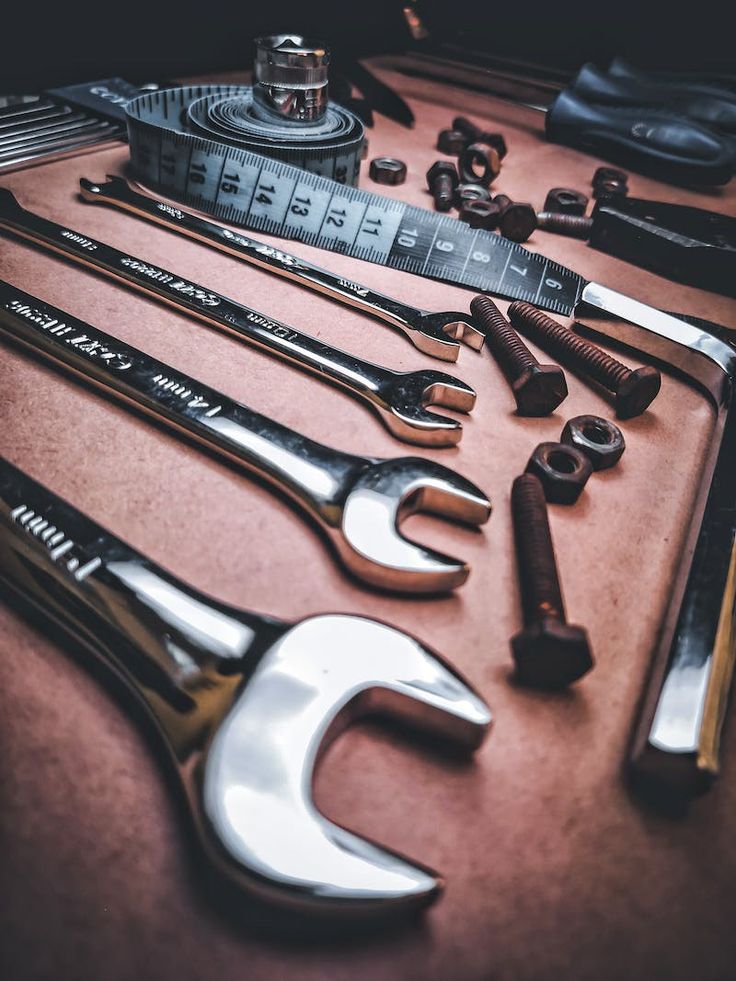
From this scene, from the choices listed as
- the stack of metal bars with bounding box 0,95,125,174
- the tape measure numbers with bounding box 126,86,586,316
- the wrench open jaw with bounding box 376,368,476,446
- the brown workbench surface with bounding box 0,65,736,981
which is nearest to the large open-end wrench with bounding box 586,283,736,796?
the brown workbench surface with bounding box 0,65,736,981

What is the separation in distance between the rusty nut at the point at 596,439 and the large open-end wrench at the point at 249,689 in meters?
0.43

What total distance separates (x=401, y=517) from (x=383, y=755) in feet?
0.93

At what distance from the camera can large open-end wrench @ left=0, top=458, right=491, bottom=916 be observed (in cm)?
48

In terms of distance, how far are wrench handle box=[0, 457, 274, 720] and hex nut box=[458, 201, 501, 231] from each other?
1124mm

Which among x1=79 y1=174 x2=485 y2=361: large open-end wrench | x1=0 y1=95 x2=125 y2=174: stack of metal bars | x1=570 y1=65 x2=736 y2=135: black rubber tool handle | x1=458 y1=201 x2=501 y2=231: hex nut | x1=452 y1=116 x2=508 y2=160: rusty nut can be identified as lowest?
x1=79 y1=174 x2=485 y2=361: large open-end wrench

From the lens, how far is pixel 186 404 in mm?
868

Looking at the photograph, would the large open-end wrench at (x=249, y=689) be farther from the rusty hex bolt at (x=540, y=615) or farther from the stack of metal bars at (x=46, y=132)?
the stack of metal bars at (x=46, y=132)

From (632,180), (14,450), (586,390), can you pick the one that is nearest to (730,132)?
(632,180)

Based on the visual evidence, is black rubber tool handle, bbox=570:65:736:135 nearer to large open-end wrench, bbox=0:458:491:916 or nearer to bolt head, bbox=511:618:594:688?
bolt head, bbox=511:618:594:688

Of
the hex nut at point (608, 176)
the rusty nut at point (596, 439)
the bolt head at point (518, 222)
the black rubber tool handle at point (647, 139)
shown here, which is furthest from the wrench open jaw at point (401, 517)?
the black rubber tool handle at point (647, 139)

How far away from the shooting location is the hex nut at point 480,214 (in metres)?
1.45

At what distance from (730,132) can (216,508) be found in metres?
2.00

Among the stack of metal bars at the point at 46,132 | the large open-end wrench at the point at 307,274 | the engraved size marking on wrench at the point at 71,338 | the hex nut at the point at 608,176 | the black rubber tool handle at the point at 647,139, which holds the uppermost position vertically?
the black rubber tool handle at the point at 647,139

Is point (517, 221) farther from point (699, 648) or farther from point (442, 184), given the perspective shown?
point (699, 648)
